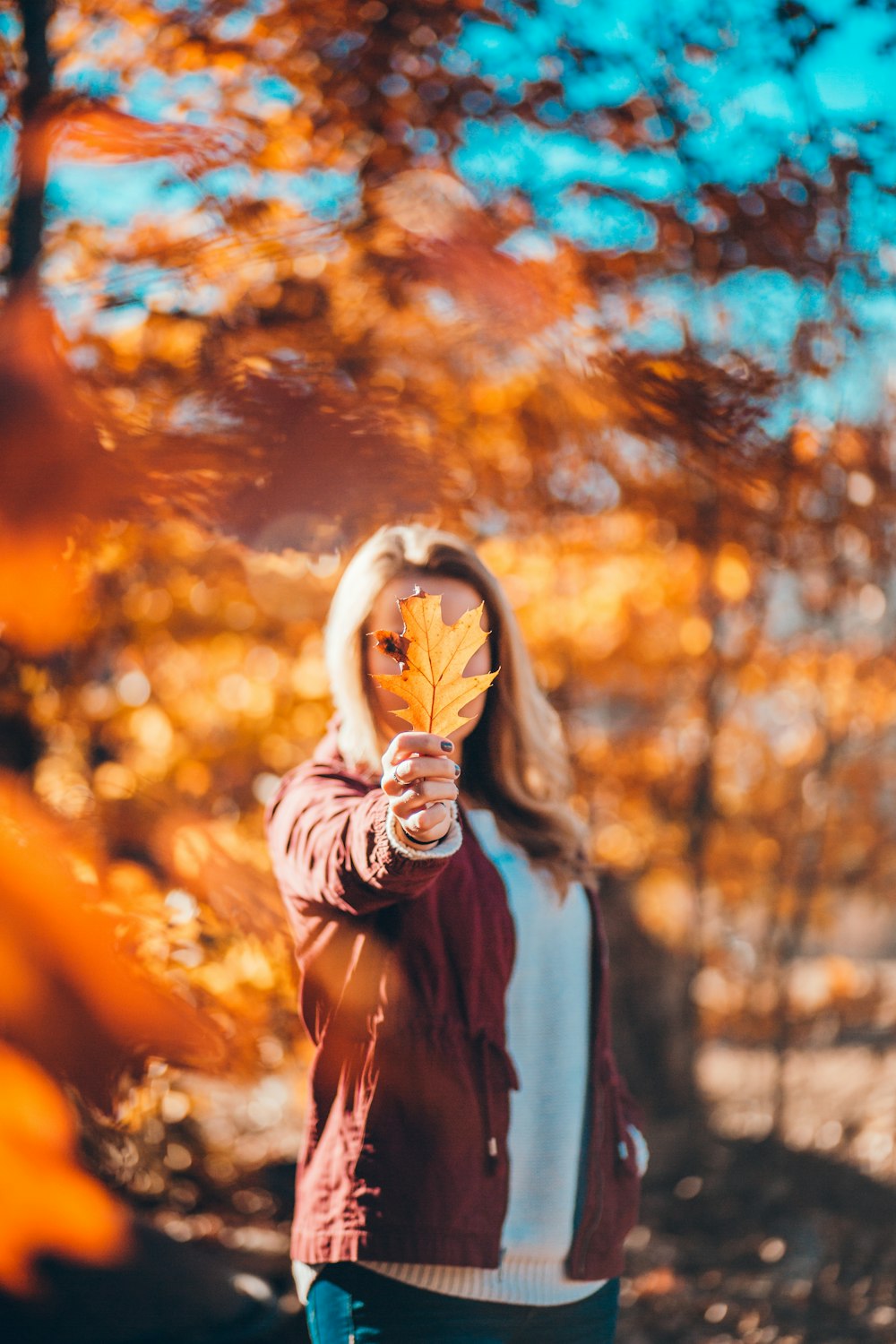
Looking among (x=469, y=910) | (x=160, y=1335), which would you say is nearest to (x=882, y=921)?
(x=160, y=1335)

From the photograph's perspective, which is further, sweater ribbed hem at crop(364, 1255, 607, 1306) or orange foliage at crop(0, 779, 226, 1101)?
orange foliage at crop(0, 779, 226, 1101)

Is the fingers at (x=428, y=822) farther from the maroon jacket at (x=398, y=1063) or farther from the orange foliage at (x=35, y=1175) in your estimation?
the orange foliage at (x=35, y=1175)

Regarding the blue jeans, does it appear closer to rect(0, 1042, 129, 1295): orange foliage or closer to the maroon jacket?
the maroon jacket

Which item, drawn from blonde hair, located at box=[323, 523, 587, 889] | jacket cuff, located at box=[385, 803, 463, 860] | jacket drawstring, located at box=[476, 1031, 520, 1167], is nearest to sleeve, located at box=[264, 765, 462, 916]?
jacket cuff, located at box=[385, 803, 463, 860]

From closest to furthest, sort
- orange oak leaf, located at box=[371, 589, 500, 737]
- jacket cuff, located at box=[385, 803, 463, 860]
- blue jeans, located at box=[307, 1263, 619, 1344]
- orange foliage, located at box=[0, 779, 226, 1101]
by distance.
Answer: orange oak leaf, located at box=[371, 589, 500, 737] < jacket cuff, located at box=[385, 803, 463, 860] < blue jeans, located at box=[307, 1263, 619, 1344] < orange foliage, located at box=[0, 779, 226, 1101]

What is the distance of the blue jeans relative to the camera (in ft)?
4.53

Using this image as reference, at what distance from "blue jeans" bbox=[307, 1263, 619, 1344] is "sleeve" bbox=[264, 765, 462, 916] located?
0.51 metres

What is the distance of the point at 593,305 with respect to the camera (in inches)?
103

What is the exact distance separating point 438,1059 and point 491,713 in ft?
1.96

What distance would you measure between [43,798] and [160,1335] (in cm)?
141

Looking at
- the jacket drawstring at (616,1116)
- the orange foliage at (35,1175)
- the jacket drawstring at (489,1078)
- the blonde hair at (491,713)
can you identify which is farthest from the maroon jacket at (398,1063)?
the orange foliage at (35,1175)

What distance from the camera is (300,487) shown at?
6.88 feet

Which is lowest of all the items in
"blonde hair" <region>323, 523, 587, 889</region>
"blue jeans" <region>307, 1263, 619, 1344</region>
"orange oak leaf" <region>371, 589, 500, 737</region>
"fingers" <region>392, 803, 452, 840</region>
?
"blue jeans" <region>307, 1263, 619, 1344</region>

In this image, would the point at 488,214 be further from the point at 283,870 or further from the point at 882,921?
the point at 882,921
